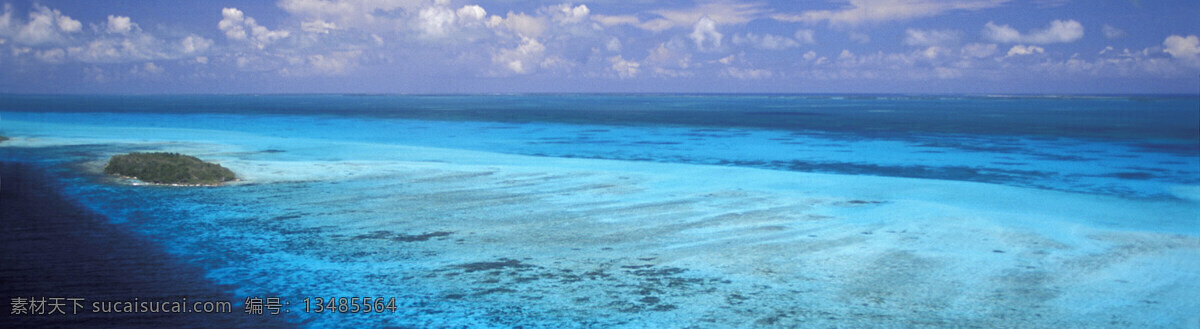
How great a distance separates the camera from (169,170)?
701 inches

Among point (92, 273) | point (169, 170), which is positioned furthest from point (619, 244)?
point (169, 170)

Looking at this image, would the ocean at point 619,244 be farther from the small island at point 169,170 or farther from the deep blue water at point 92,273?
the small island at point 169,170

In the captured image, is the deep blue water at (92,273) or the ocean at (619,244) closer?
the deep blue water at (92,273)

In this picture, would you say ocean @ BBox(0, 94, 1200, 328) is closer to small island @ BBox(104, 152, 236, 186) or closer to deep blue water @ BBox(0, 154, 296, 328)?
deep blue water @ BBox(0, 154, 296, 328)

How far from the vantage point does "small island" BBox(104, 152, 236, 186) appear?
57.5 feet

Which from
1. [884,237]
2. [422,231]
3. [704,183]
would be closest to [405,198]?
[422,231]

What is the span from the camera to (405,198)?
51.6 feet

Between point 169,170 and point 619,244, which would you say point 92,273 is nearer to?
point 619,244

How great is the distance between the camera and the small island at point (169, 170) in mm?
17531

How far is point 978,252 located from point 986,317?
3.54 metres

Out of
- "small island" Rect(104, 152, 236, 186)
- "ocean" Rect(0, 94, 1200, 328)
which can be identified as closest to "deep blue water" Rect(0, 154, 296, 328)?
"ocean" Rect(0, 94, 1200, 328)

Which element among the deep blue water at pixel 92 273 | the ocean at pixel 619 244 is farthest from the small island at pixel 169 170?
the deep blue water at pixel 92 273

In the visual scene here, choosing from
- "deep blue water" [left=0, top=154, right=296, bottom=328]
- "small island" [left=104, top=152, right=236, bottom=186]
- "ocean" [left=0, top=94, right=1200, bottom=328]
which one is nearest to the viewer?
"deep blue water" [left=0, top=154, right=296, bottom=328]

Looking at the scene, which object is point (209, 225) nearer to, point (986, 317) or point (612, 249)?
point (612, 249)
